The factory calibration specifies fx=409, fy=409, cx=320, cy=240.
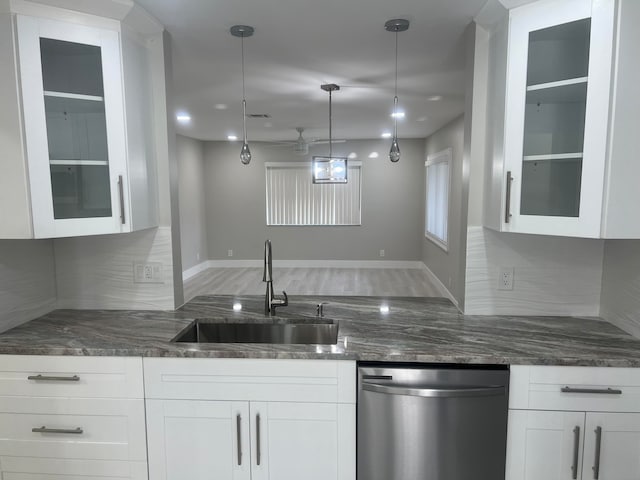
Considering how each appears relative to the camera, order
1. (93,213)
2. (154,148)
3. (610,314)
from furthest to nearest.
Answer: (154,148)
(610,314)
(93,213)

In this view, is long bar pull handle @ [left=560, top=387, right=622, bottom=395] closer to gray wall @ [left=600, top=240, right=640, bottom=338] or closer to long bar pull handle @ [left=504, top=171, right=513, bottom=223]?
gray wall @ [left=600, top=240, right=640, bottom=338]

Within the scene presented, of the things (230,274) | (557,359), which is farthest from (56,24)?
(230,274)

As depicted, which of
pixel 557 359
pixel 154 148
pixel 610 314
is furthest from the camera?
pixel 154 148

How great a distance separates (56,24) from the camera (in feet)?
5.54

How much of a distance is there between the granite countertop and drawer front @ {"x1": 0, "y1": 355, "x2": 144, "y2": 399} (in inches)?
1.6

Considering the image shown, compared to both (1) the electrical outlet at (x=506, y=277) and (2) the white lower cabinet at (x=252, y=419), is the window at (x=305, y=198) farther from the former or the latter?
(2) the white lower cabinet at (x=252, y=419)

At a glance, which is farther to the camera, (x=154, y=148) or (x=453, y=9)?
(x=154, y=148)

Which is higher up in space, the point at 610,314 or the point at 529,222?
the point at 529,222

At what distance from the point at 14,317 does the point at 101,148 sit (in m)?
0.96

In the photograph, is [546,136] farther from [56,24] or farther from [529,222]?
[56,24]

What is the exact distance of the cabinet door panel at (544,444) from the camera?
1609mm

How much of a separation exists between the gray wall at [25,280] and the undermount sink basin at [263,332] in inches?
33.9

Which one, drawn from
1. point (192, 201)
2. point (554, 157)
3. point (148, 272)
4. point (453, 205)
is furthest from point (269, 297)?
point (192, 201)

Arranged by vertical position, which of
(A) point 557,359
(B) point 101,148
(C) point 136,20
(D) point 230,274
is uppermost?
(C) point 136,20
